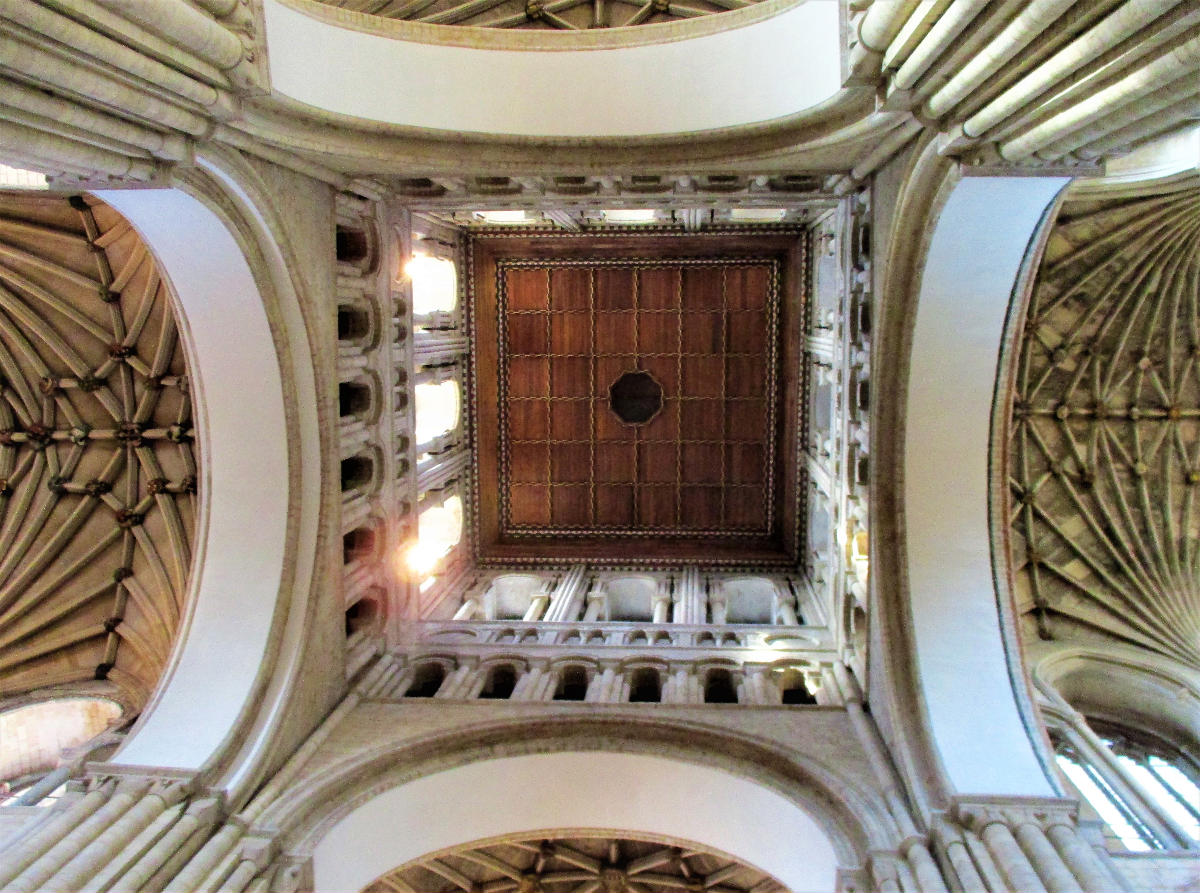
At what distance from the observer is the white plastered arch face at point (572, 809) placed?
9.52 meters

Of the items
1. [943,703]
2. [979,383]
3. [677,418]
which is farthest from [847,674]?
[677,418]

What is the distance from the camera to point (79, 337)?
1292 centimetres

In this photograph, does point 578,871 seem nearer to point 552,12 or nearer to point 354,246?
point 354,246

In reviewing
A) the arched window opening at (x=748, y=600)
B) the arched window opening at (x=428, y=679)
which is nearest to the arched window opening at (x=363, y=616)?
the arched window opening at (x=428, y=679)

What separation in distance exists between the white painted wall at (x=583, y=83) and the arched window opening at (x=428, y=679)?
8.59 m

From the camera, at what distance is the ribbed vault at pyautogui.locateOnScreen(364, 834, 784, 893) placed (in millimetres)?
12531

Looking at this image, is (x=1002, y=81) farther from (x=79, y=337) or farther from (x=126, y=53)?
(x=79, y=337)

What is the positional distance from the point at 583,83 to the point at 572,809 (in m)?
9.84

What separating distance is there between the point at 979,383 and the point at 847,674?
477 centimetres

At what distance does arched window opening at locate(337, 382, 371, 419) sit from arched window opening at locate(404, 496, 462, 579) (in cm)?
295

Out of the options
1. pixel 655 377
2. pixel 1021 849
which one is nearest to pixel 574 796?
pixel 1021 849

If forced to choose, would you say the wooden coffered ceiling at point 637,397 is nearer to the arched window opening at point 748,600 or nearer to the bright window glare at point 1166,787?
the arched window opening at point 748,600

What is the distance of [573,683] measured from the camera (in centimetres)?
1252

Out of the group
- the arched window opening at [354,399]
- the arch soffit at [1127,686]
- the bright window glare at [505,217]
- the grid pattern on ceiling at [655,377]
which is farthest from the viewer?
the grid pattern on ceiling at [655,377]
